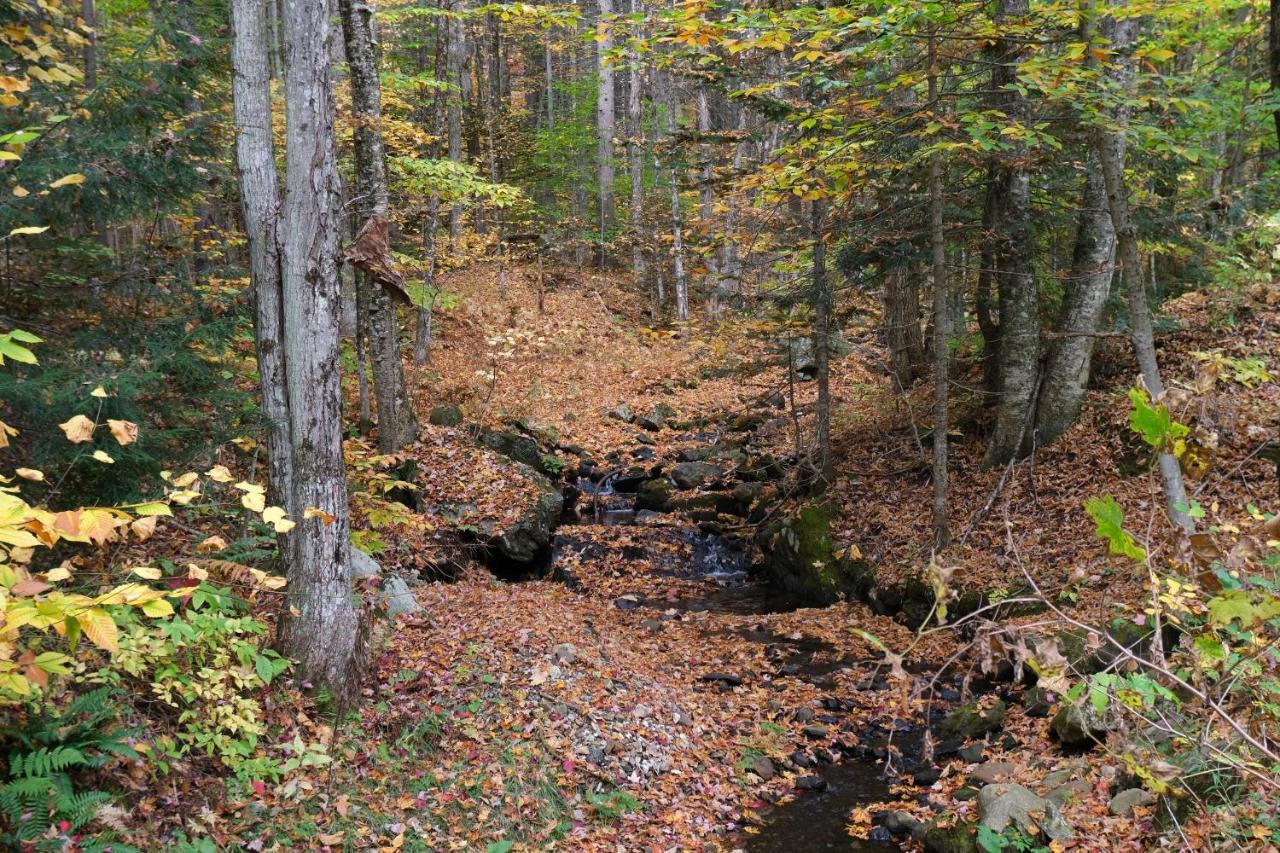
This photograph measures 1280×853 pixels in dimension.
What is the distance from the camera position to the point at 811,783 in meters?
6.80

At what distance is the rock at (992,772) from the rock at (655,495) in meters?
9.05

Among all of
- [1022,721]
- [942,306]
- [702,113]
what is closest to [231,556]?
[1022,721]

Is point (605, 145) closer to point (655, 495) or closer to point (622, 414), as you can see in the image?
point (622, 414)

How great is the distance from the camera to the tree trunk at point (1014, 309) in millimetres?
9516

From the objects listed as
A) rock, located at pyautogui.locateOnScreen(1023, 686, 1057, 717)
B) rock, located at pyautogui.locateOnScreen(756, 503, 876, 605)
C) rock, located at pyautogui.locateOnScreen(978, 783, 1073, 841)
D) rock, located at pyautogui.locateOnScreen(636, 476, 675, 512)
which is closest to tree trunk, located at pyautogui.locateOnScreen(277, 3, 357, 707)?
rock, located at pyautogui.locateOnScreen(978, 783, 1073, 841)

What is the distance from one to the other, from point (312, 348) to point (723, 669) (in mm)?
6032

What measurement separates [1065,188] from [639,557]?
28.8 feet

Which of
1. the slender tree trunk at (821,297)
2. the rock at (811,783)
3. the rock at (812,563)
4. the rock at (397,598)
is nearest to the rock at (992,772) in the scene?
the rock at (811,783)

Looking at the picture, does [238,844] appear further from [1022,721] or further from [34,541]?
[1022,721]

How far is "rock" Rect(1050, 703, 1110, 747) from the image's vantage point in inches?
223

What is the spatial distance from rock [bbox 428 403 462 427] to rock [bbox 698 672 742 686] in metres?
7.87

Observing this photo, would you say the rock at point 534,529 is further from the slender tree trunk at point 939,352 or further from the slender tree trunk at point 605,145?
the slender tree trunk at point 605,145

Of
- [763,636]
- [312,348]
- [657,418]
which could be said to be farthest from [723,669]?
[657,418]

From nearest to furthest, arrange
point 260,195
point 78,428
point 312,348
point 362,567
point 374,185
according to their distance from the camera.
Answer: point 78,428 → point 312,348 → point 260,195 → point 362,567 → point 374,185
